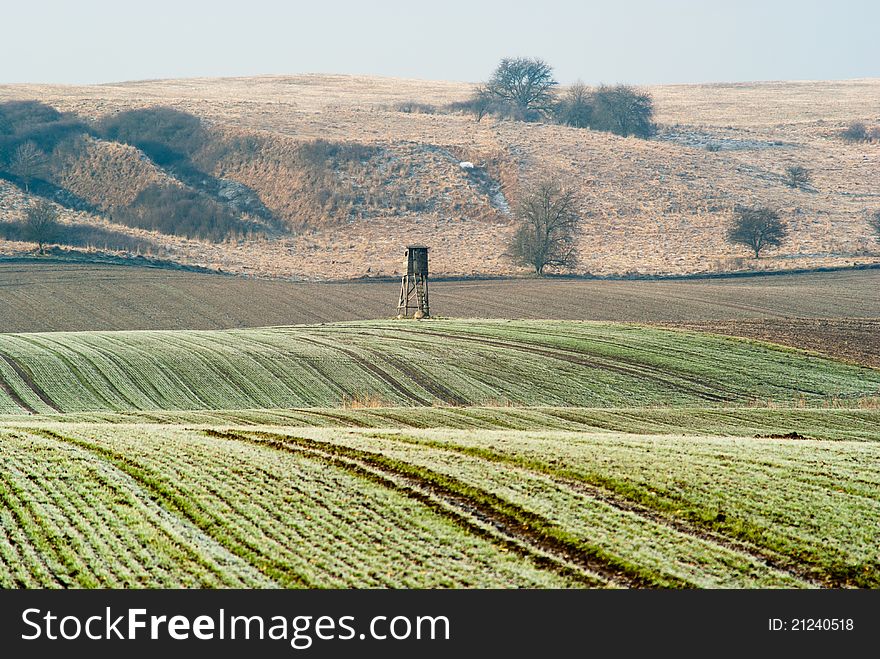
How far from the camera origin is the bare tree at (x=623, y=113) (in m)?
138

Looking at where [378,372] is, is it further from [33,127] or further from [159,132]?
[33,127]

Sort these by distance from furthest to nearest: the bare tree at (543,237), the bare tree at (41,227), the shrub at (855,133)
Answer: the shrub at (855,133)
the bare tree at (543,237)
the bare tree at (41,227)

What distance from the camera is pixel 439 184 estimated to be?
360ft

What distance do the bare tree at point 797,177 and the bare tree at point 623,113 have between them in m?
22.9

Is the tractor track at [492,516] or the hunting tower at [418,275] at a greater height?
the tractor track at [492,516]

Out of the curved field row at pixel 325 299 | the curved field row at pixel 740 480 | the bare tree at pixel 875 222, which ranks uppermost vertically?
the curved field row at pixel 740 480

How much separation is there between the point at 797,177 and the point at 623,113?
1167 inches

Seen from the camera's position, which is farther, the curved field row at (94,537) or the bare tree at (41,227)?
the bare tree at (41,227)

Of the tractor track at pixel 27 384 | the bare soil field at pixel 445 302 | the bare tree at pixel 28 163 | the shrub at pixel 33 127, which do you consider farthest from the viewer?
the shrub at pixel 33 127

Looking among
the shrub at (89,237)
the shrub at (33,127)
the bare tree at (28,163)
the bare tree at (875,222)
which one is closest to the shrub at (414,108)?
the shrub at (33,127)

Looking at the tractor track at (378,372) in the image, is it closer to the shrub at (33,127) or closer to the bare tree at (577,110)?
the shrub at (33,127)

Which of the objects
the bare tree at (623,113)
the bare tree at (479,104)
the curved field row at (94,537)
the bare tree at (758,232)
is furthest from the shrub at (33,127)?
the curved field row at (94,537)

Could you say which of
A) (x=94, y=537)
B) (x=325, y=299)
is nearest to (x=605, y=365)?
(x=325, y=299)
